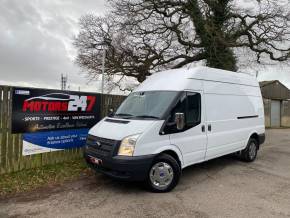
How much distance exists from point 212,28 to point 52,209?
42.3 ft

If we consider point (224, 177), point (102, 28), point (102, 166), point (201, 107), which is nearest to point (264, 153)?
point (224, 177)

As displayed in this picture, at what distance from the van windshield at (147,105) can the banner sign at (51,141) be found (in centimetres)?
212

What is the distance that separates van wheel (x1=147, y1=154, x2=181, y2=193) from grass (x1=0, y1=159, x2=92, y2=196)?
2.06 meters

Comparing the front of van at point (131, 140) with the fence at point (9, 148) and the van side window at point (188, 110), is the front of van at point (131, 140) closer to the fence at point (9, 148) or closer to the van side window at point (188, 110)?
the van side window at point (188, 110)

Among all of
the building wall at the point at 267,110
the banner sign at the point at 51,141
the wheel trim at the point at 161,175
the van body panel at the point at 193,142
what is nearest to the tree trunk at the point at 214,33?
the building wall at the point at 267,110

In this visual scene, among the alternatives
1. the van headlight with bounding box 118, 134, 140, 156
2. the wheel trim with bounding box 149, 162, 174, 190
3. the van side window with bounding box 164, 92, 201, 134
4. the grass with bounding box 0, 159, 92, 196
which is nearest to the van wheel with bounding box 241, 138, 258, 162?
the van side window with bounding box 164, 92, 201, 134

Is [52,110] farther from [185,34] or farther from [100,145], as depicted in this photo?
[185,34]

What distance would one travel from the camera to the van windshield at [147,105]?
17.0 ft

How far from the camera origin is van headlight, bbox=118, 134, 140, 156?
4.59 metres

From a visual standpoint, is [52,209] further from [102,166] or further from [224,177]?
[224,177]

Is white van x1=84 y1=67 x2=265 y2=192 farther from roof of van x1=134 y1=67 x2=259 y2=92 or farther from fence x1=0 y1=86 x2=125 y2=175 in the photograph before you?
fence x1=0 y1=86 x2=125 y2=175

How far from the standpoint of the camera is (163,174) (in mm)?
4984

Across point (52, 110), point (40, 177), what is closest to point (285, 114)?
point (52, 110)

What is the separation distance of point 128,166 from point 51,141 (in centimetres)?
322
